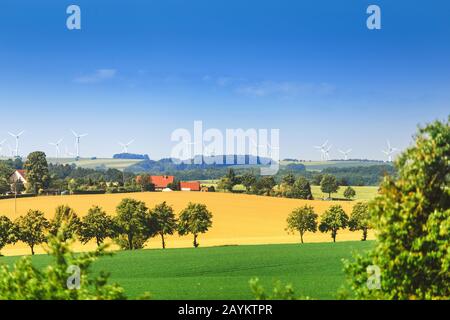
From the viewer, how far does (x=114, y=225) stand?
5125 cm

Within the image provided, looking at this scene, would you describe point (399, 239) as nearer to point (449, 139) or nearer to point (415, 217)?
point (415, 217)

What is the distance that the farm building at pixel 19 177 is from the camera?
6191 cm

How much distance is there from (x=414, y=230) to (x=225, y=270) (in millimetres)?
23063

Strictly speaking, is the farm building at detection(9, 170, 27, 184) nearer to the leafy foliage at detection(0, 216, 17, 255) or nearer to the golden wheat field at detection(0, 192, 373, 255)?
the golden wheat field at detection(0, 192, 373, 255)

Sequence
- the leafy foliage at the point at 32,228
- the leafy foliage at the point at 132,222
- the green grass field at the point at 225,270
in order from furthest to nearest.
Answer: the leafy foliage at the point at 132,222 < the leafy foliage at the point at 32,228 < the green grass field at the point at 225,270

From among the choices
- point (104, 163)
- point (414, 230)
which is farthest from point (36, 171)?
point (414, 230)

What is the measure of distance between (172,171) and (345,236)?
2177 cm

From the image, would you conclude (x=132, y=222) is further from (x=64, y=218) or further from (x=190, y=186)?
(x=190, y=186)

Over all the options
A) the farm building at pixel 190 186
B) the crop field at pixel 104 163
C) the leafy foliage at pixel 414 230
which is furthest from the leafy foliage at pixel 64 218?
the leafy foliage at pixel 414 230

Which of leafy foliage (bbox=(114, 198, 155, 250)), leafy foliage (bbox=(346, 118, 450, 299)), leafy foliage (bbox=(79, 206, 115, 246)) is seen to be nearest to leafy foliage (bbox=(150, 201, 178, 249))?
leafy foliage (bbox=(114, 198, 155, 250))

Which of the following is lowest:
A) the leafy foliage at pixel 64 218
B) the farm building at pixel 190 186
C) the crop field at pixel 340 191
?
the leafy foliage at pixel 64 218

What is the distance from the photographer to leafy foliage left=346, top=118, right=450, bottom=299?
1172 cm

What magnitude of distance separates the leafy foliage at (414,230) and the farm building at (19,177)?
55.2 metres

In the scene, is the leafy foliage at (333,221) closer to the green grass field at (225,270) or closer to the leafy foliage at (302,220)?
the leafy foliage at (302,220)
